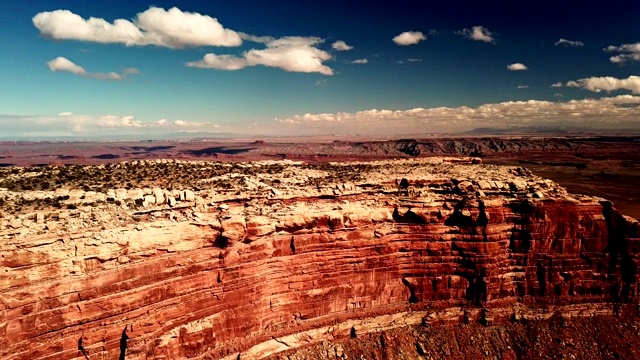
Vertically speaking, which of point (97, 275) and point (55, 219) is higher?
point (55, 219)

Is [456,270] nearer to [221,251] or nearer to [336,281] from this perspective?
[336,281]

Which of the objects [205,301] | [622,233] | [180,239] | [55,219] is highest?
[55,219]

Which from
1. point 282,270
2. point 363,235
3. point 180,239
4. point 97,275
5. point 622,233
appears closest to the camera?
point 97,275

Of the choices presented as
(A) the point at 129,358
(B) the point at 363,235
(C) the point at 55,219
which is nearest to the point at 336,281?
(B) the point at 363,235

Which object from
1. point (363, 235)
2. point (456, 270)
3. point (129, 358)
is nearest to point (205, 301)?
point (129, 358)

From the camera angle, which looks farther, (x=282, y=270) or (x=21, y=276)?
(x=282, y=270)

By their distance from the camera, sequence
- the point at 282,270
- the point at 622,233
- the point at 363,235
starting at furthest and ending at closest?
1. the point at 622,233
2. the point at 363,235
3. the point at 282,270
